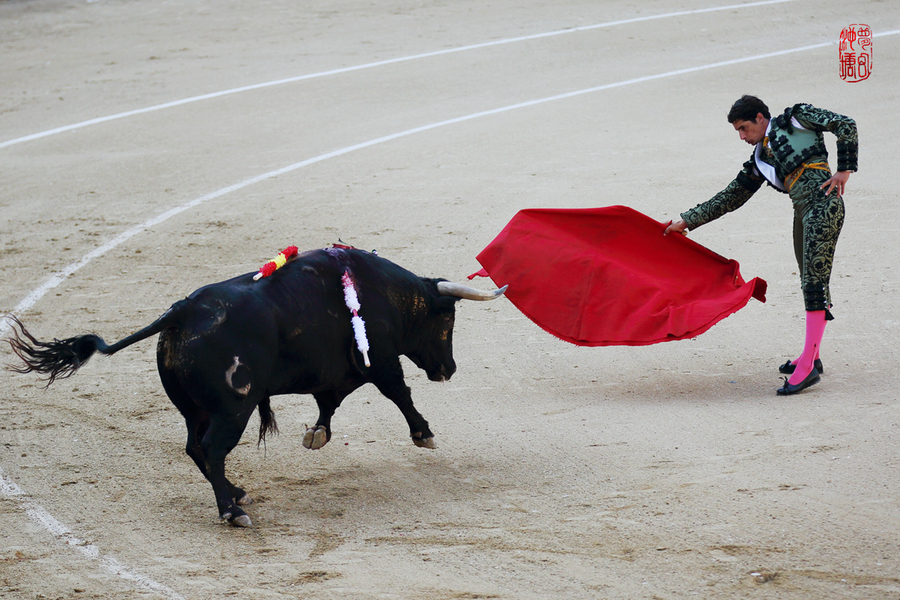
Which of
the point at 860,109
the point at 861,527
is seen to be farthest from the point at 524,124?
the point at 861,527

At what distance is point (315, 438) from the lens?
4.91 metres

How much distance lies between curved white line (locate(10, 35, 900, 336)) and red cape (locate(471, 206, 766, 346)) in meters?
4.04

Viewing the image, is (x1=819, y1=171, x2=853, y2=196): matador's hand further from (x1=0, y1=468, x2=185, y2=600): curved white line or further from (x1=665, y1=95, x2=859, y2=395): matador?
(x1=0, y1=468, x2=185, y2=600): curved white line

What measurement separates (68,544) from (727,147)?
820 cm

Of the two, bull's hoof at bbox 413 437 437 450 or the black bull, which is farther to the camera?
bull's hoof at bbox 413 437 437 450

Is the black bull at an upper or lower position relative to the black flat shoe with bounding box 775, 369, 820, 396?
upper

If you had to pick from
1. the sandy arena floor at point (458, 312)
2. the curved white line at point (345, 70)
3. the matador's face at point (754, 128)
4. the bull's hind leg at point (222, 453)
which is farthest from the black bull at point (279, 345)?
the curved white line at point (345, 70)

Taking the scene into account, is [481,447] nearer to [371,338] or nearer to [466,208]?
[371,338]

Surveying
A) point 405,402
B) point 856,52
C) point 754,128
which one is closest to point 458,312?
point 405,402

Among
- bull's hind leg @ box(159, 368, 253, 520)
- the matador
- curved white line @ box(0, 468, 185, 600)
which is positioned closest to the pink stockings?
the matador

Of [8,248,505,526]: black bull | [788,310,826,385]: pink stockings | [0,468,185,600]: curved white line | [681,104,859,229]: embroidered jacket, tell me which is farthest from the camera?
[788,310,826,385]: pink stockings

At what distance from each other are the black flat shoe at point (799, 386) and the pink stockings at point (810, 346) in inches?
1.1

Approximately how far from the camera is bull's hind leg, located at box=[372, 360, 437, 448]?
16.7ft

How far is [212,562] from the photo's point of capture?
159 inches
